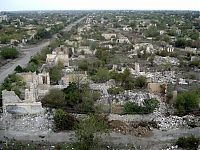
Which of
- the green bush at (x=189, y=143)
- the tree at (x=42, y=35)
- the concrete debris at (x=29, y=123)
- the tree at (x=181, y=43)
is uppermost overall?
the green bush at (x=189, y=143)

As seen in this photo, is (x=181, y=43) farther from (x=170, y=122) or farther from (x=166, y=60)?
(x=170, y=122)

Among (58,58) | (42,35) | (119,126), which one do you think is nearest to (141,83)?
(119,126)

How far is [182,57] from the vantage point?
1411 inches

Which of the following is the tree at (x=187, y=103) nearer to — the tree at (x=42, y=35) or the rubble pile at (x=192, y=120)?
the rubble pile at (x=192, y=120)

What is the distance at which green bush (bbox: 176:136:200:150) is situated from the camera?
14.5 meters

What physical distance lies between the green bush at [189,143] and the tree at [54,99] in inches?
253

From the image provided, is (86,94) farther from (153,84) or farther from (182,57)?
(182,57)

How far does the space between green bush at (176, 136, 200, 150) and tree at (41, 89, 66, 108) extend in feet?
21.1

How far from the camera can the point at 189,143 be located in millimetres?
14594

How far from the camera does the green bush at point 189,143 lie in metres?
14.5

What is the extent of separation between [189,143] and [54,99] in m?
7.18

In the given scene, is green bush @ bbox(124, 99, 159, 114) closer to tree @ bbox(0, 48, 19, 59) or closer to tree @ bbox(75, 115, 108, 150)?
tree @ bbox(75, 115, 108, 150)

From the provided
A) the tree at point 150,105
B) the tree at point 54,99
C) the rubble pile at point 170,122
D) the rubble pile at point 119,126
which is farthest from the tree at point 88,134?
the tree at point 54,99

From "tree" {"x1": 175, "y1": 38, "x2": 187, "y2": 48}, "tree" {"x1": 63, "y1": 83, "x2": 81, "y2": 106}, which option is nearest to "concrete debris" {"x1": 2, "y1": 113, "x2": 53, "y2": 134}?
"tree" {"x1": 63, "y1": 83, "x2": 81, "y2": 106}
